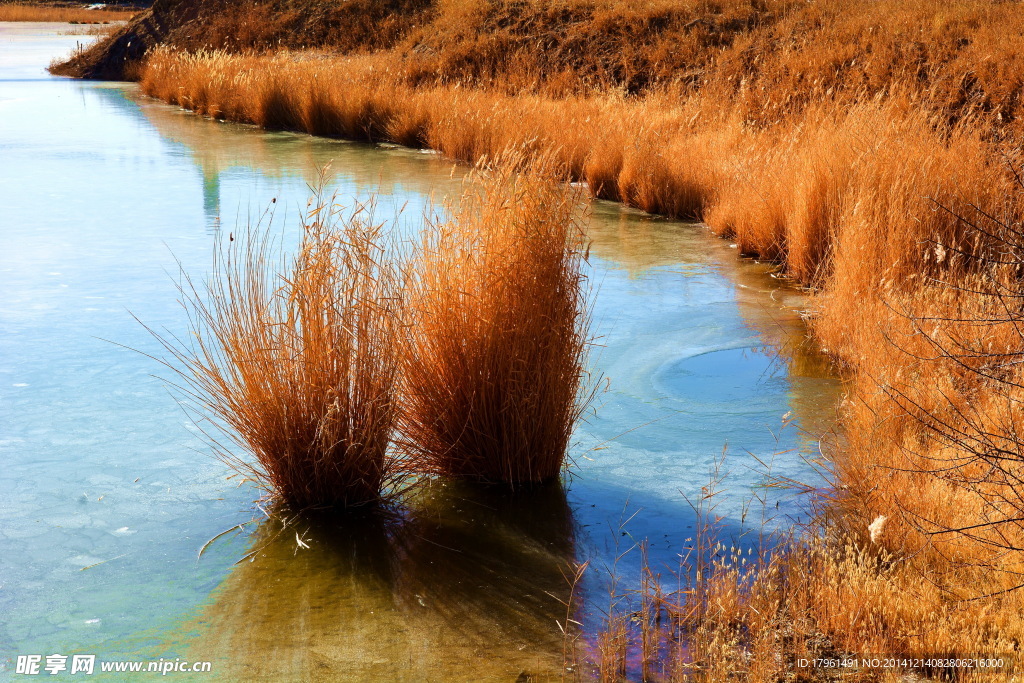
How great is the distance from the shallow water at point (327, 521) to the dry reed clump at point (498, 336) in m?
0.24

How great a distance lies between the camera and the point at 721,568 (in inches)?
130

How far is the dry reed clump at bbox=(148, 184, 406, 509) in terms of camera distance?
12.0ft

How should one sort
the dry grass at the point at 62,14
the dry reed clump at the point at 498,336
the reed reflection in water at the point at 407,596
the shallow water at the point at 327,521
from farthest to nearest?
the dry grass at the point at 62,14 → the dry reed clump at the point at 498,336 → the shallow water at the point at 327,521 → the reed reflection in water at the point at 407,596

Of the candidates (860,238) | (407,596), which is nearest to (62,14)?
(860,238)

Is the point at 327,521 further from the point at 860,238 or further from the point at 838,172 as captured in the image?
the point at 838,172

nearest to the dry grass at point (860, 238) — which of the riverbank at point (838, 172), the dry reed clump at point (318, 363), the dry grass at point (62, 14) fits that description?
the riverbank at point (838, 172)

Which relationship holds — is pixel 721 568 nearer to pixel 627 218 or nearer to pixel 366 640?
pixel 366 640

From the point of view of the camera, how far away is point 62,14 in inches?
2185

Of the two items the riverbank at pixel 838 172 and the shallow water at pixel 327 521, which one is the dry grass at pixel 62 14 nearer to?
the riverbank at pixel 838 172

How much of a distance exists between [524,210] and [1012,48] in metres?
11.8

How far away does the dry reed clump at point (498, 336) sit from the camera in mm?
3990

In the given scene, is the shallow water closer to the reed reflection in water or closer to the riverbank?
the reed reflection in water

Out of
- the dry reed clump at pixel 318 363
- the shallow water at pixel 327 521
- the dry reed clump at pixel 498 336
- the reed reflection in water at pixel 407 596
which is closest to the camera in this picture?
the reed reflection in water at pixel 407 596

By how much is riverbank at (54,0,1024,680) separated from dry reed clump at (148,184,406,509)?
4.85 feet
